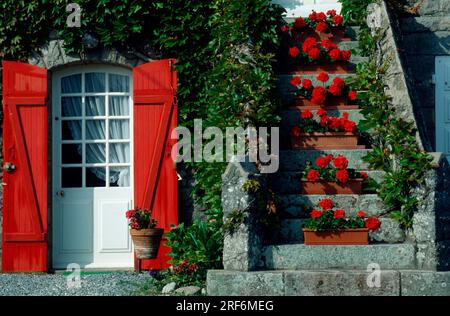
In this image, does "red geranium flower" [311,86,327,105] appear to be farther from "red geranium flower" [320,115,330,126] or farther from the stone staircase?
the stone staircase

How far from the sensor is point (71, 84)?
9203 mm

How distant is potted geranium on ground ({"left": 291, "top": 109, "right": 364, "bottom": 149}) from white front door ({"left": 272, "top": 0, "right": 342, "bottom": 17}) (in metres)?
2.35

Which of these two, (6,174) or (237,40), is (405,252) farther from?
(6,174)

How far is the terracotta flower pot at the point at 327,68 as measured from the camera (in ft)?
27.8

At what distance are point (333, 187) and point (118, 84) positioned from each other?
3.18m

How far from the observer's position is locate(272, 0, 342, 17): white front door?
9.69 m

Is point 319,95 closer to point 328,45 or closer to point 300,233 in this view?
point 328,45

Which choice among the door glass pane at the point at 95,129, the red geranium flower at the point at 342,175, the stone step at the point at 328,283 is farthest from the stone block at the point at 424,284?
the door glass pane at the point at 95,129

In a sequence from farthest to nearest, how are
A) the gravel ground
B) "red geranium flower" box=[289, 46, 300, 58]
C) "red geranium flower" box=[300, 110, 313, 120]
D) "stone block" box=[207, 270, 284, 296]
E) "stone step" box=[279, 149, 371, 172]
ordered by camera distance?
"red geranium flower" box=[289, 46, 300, 58]
"red geranium flower" box=[300, 110, 313, 120]
"stone step" box=[279, 149, 371, 172]
the gravel ground
"stone block" box=[207, 270, 284, 296]

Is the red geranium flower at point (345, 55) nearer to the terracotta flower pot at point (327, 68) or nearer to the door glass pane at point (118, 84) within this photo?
the terracotta flower pot at point (327, 68)

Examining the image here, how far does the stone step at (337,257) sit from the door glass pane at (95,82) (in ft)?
11.5

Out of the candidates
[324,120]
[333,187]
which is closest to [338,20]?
[324,120]

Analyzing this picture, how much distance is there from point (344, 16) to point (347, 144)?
2.11 m

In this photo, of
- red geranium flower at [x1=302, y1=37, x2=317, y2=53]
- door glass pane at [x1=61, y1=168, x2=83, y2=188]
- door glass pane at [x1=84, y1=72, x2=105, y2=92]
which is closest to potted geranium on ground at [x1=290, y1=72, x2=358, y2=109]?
red geranium flower at [x1=302, y1=37, x2=317, y2=53]
